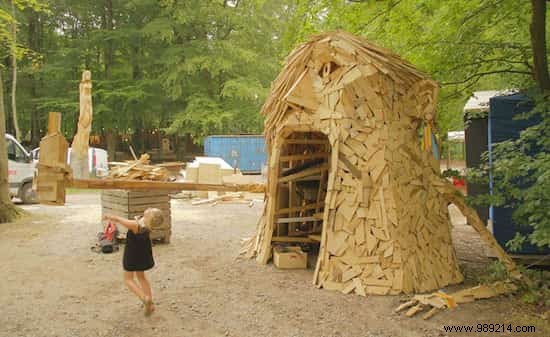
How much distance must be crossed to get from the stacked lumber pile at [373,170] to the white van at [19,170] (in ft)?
39.3

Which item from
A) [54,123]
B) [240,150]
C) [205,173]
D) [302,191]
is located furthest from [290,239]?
[240,150]

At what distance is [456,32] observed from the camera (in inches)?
290

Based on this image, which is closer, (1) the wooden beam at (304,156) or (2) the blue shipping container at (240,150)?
(1) the wooden beam at (304,156)

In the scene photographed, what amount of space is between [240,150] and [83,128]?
14515mm

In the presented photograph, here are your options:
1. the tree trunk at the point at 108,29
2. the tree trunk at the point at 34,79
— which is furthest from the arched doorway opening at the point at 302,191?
the tree trunk at the point at 34,79

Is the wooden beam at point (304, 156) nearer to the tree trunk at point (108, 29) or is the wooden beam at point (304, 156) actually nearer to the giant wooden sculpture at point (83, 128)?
the giant wooden sculpture at point (83, 128)

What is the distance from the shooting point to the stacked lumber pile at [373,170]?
Result: 6293 mm

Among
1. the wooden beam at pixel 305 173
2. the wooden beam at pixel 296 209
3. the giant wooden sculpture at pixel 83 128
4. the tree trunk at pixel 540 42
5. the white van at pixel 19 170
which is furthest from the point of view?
the white van at pixel 19 170

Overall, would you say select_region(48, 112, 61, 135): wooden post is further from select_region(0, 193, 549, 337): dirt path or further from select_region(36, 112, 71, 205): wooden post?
select_region(0, 193, 549, 337): dirt path

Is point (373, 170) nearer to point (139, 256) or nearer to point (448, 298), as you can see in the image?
point (448, 298)

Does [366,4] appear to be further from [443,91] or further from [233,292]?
[233,292]

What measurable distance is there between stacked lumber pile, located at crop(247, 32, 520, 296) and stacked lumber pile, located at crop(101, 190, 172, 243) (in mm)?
3623

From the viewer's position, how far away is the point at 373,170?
21.1 ft

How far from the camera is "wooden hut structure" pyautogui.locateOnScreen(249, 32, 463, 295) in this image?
20.6 ft
